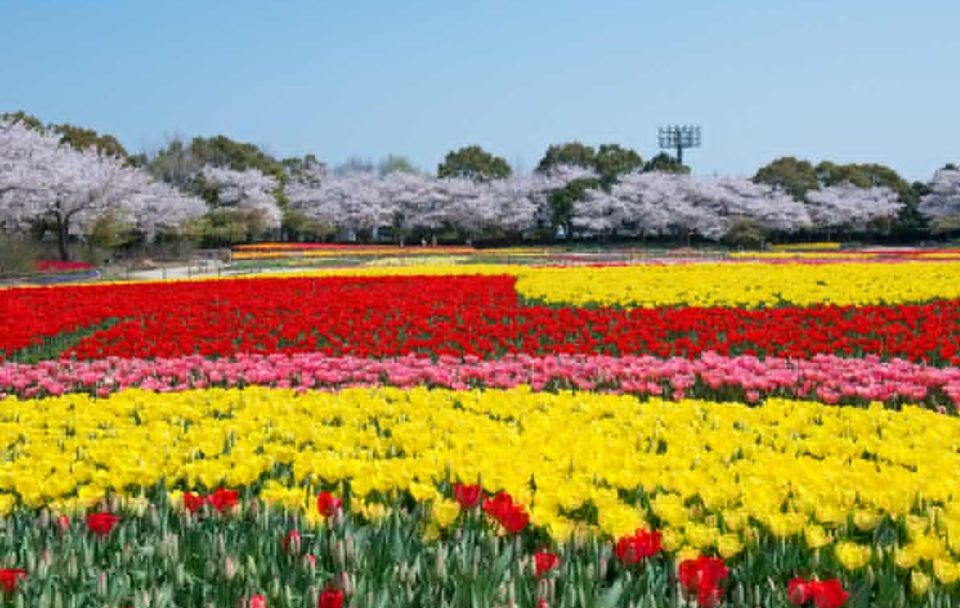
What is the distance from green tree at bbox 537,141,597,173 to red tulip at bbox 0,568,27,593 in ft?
270

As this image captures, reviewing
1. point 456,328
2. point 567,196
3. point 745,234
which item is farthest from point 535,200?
point 456,328

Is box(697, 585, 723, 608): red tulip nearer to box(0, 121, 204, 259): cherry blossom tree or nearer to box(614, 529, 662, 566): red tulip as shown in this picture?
box(614, 529, 662, 566): red tulip

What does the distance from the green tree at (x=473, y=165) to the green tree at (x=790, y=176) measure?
22625mm

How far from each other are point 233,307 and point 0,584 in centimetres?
1281

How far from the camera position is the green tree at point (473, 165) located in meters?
84.9

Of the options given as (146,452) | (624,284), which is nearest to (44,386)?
(146,452)

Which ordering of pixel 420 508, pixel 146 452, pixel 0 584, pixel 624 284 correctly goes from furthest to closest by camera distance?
1. pixel 624 284
2. pixel 146 452
3. pixel 420 508
4. pixel 0 584

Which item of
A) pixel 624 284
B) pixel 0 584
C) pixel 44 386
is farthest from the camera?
pixel 624 284

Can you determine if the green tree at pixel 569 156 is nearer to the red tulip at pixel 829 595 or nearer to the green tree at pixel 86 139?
the green tree at pixel 86 139

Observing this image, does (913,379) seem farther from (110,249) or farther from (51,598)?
(110,249)

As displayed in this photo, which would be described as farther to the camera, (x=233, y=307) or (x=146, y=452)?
(x=233, y=307)

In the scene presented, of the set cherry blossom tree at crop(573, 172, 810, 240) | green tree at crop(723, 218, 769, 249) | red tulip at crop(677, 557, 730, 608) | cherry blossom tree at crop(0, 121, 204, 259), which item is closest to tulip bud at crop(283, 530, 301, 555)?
red tulip at crop(677, 557, 730, 608)

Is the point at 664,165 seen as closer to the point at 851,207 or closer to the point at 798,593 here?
the point at 851,207

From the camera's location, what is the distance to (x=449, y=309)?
1405 centimetres
